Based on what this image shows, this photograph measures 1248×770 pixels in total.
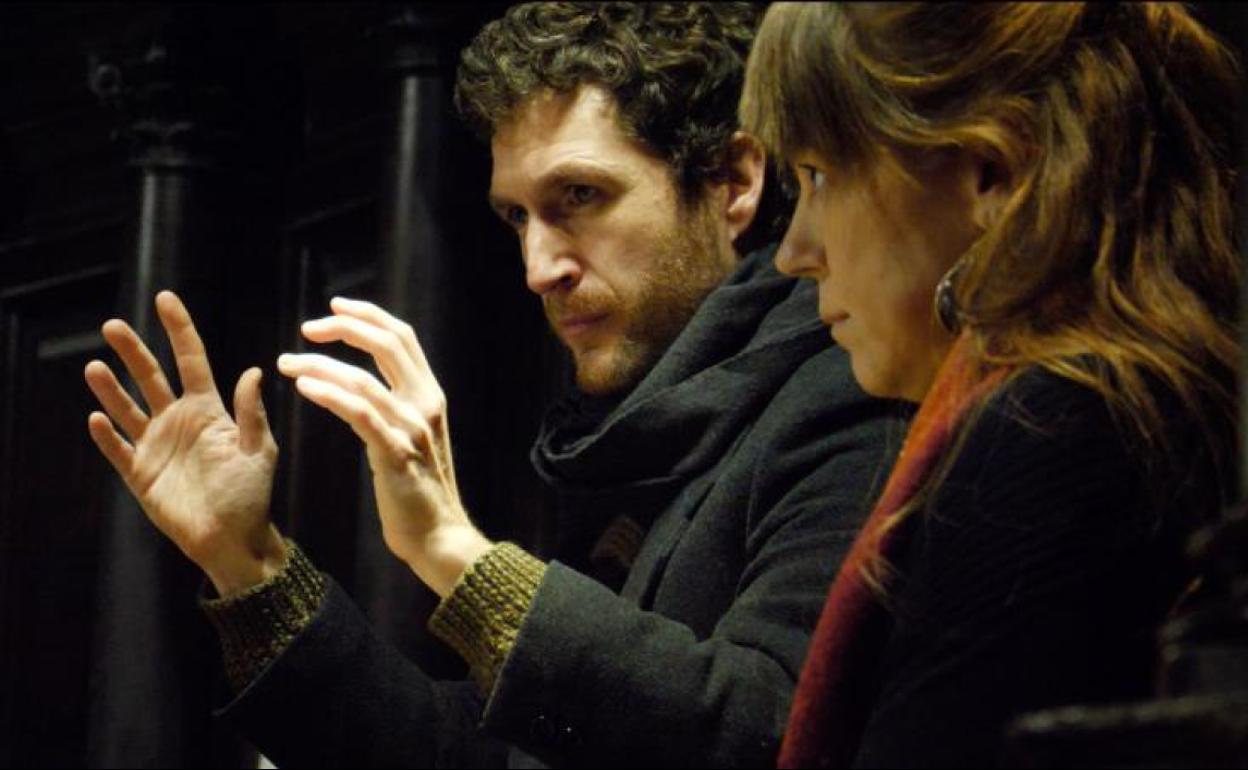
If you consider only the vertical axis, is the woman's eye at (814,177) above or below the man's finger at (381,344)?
above

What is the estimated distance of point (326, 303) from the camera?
371cm

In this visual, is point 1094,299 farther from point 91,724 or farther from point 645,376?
point 91,724

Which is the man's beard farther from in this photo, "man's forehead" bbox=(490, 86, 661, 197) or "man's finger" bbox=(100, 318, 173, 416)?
"man's finger" bbox=(100, 318, 173, 416)

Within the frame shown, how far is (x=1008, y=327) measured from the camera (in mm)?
1710

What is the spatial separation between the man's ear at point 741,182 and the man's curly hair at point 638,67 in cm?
2

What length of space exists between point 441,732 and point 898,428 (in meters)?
0.70

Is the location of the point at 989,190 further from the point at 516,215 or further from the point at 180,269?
the point at 180,269

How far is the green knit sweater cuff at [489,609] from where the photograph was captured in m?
2.05

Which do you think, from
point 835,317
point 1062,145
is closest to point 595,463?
point 835,317

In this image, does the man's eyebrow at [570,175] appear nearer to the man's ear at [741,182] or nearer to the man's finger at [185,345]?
the man's ear at [741,182]

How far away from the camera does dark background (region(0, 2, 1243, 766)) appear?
3369 millimetres

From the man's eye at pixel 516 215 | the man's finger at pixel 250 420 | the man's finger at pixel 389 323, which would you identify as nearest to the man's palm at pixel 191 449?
the man's finger at pixel 250 420

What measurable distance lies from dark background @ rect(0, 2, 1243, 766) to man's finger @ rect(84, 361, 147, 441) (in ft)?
2.77

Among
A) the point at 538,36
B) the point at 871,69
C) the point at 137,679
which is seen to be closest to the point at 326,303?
the point at 137,679
